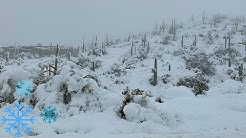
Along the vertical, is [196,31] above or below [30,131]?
above

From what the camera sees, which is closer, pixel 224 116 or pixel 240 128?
pixel 240 128

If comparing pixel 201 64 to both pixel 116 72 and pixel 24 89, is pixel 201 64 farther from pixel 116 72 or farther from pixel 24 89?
pixel 24 89

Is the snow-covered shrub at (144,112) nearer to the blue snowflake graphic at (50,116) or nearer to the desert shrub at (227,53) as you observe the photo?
the blue snowflake graphic at (50,116)

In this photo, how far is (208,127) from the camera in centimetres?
834

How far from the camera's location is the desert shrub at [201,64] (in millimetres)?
40759

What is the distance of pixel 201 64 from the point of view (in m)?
43.4

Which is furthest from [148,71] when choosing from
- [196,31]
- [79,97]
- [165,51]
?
[196,31]

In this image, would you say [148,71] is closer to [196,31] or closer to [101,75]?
[101,75]

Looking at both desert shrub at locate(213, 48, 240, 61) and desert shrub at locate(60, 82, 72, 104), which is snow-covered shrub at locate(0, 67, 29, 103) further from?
desert shrub at locate(213, 48, 240, 61)

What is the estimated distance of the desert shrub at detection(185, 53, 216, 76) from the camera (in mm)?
40759

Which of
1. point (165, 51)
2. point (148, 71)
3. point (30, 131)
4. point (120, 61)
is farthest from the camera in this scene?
point (165, 51)

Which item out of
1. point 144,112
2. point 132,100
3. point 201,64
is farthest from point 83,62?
point 144,112

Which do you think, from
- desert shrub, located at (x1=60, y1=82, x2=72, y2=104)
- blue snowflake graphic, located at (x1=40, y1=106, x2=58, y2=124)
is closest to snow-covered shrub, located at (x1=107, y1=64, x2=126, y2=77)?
desert shrub, located at (x1=60, y1=82, x2=72, y2=104)

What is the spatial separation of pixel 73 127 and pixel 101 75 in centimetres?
3320
